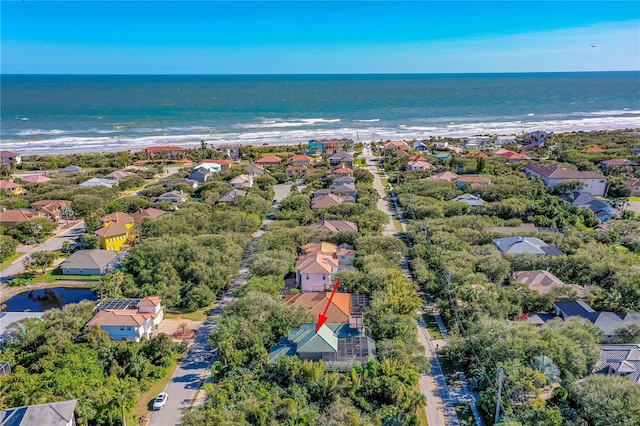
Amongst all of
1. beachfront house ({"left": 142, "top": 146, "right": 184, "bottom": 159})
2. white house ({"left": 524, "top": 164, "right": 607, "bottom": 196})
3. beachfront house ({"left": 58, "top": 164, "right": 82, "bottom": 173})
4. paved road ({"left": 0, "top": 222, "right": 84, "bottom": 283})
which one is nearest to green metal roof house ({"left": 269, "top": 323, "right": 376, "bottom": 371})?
paved road ({"left": 0, "top": 222, "right": 84, "bottom": 283})

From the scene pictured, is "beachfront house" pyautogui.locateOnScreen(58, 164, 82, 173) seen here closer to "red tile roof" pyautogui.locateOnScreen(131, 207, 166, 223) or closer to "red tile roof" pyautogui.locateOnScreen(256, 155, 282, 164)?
"red tile roof" pyautogui.locateOnScreen(256, 155, 282, 164)

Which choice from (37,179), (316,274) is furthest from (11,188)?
(316,274)

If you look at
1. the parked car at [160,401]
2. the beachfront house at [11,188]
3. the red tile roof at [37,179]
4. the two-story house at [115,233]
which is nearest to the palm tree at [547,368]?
the parked car at [160,401]

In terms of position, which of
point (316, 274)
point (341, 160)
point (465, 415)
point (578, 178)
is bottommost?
point (465, 415)

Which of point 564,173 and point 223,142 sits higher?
point 223,142

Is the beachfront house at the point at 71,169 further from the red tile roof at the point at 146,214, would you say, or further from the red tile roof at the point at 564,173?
the red tile roof at the point at 564,173

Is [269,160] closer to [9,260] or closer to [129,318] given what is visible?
[9,260]
